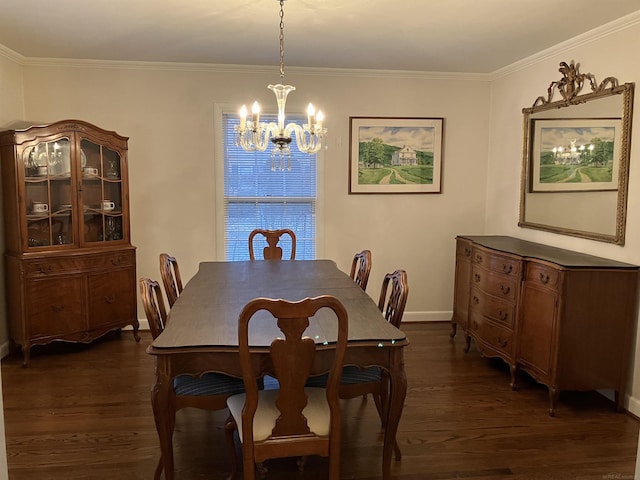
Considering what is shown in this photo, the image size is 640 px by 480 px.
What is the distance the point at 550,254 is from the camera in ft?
11.5

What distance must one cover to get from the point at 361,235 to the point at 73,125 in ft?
8.81

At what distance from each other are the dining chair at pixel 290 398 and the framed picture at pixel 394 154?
117 inches

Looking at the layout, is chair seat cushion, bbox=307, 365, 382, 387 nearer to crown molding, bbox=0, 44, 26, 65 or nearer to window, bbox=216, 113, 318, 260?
window, bbox=216, 113, 318, 260

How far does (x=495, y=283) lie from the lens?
3.79 metres

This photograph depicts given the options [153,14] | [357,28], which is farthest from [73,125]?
[357,28]

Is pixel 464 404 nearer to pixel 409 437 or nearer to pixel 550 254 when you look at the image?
pixel 409 437

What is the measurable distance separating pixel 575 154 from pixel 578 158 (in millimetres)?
46

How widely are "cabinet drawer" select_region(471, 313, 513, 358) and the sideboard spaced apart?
1 cm

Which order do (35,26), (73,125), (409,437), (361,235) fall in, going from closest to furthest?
(409,437), (35,26), (73,125), (361,235)

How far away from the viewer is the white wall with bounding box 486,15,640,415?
315 cm

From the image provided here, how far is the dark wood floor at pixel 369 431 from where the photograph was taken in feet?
8.31

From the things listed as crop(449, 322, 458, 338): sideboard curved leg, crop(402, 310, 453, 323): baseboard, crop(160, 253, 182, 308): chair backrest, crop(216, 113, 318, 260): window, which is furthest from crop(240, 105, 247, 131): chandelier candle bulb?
crop(402, 310, 453, 323): baseboard

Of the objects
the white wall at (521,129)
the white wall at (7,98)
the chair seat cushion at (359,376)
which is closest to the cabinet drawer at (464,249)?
the white wall at (521,129)

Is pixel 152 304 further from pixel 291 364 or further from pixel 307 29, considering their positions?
pixel 307 29
